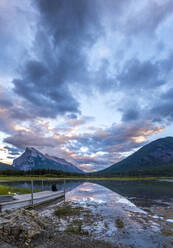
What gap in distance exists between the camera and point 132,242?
1102cm

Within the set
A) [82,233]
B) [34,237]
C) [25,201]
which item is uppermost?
[25,201]

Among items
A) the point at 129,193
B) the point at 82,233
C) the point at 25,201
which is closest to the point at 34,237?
the point at 82,233

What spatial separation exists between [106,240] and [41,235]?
14.9 ft

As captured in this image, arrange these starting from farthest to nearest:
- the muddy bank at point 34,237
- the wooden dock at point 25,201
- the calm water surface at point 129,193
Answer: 1. the calm water surface at point 129,193
2. the wooden dock at point 25,201
3. the muddy bank at point 34,237

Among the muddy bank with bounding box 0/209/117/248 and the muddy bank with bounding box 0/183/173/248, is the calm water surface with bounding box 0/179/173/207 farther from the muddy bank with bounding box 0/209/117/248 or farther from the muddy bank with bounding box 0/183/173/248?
the muddy bank with bounding box 0/209/117/248

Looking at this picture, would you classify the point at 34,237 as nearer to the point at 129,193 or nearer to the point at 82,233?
the point at 82,233

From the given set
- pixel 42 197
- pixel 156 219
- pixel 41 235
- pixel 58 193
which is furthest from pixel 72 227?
pixel 58 193

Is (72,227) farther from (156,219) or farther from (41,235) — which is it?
(156,219)

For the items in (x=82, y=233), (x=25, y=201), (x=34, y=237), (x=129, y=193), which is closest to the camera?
(x=34, y=237)

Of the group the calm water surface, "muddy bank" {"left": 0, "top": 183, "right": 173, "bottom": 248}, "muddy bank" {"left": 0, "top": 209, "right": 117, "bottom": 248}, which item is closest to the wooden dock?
the calm water surface

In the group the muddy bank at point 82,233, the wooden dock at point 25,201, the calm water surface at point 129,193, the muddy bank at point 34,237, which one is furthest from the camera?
the calm water surface at point 129,193

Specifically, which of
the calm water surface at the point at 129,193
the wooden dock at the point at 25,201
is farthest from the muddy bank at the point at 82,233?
the calm water surface at the point at 129,193

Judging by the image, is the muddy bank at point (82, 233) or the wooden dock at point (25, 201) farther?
the wooden dock at point (25, 201)

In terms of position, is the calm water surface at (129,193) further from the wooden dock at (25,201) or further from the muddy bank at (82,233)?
the muddy bank at (82,233)
